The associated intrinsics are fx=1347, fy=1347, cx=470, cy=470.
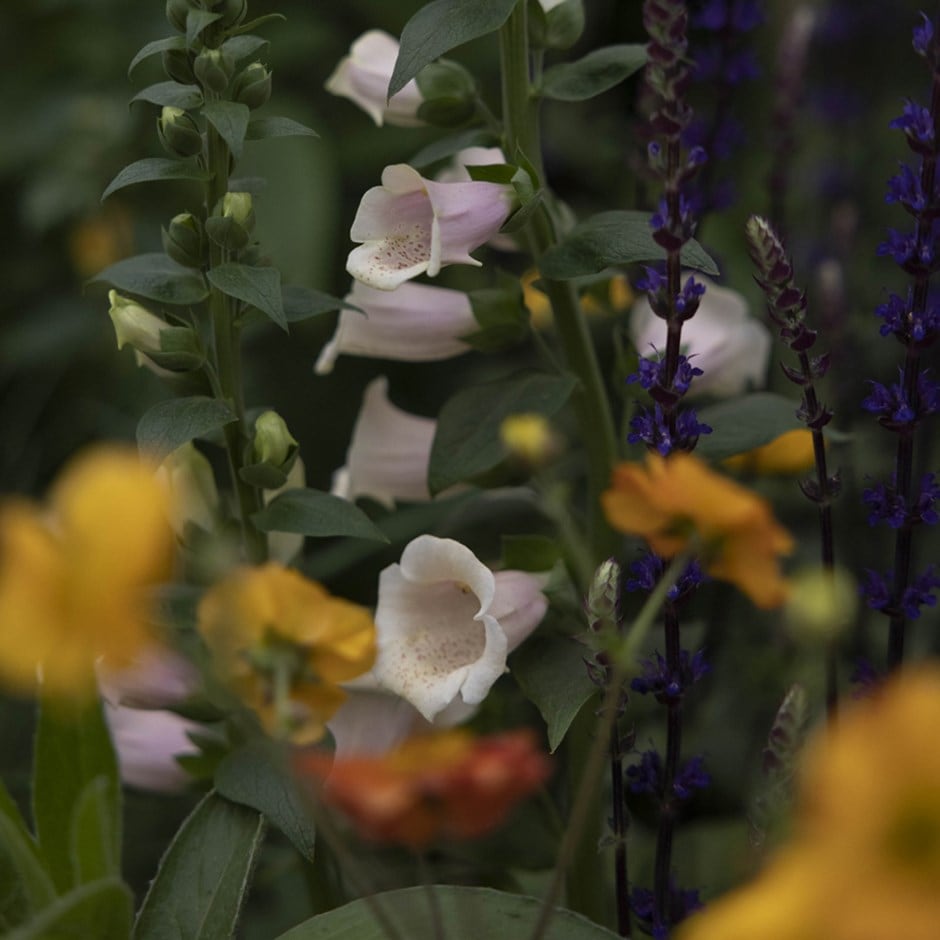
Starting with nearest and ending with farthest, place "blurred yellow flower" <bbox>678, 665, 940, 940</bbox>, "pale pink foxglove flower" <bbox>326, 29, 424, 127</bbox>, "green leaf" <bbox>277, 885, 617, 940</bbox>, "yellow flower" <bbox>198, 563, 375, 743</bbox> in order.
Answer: "blurred yellow flower" <bbox>678, 665, 940, 940</bbox>, "yellow flower" <bbox>198, 563, 375, 743</bbox>, "green leaf" <bbox>277, 885, 617, 940</bbox>, "pale pink foxglove flower" <bbox>326, 29, 424, 127</bbox>

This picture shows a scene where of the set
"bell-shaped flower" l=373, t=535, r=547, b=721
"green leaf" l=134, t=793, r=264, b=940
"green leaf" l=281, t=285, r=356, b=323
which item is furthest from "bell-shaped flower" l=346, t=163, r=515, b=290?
"green leaf" l=134, t=793, r=264, b=940

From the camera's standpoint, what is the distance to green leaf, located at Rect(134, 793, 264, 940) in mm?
530

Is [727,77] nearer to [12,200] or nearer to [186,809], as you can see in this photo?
[186,809]

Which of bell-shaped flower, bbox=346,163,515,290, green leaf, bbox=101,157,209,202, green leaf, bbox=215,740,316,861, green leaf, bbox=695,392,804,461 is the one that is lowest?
green leaf, bbox=215,740,316,861

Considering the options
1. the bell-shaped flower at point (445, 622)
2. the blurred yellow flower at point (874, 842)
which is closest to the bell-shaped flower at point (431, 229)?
the bell-shaped flower at point (445, 622)

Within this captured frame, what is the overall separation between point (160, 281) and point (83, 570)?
33cm

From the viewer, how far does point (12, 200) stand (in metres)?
1.66

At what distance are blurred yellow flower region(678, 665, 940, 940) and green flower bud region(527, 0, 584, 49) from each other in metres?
0.49

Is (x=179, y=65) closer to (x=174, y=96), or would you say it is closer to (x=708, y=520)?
(x=174, y=96)

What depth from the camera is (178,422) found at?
1.86 ft

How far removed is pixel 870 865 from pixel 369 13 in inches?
60.2

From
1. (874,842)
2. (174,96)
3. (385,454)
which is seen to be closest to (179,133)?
(174,96)

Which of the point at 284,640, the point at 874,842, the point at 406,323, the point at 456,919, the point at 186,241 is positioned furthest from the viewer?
the point at 406,323

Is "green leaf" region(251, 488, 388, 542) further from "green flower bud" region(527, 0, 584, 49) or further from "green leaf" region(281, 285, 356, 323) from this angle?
"green flower bud" region(527, 0, 584, 49)
